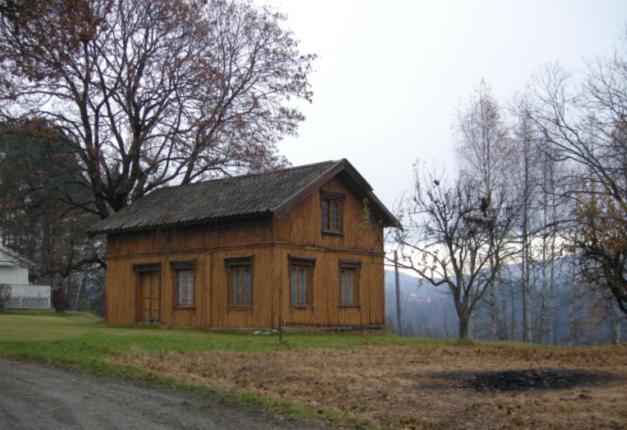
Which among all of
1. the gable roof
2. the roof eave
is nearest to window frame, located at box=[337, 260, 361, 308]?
the gable roof

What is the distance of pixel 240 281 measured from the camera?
1121 inches

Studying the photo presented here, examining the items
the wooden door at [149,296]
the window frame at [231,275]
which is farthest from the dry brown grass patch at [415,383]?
the wooden door at [149,296]

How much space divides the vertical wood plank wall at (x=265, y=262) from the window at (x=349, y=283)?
23 cm

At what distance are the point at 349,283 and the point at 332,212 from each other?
2.92m

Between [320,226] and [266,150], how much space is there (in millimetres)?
8918

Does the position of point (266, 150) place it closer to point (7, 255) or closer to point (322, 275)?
point (322, 275)

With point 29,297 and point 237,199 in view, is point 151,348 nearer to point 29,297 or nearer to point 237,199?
point 237,199

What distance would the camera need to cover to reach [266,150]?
37156mm

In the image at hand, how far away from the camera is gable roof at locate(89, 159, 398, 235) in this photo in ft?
91.4

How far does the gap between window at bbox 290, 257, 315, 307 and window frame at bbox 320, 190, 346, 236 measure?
158 centimetres

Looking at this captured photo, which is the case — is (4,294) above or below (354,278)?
below

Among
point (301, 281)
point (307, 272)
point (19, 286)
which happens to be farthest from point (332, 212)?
point (19, 286)

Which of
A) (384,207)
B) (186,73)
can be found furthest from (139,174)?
(384,207)

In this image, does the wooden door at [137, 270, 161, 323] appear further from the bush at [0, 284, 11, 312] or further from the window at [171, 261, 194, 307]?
the bush at [0, 284, 11, 312]
